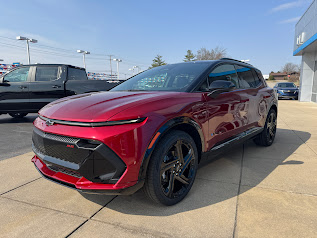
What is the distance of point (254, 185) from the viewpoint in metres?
2.77

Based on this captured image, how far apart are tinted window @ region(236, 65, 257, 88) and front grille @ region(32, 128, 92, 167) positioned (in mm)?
2760

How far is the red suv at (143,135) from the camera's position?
185 cm

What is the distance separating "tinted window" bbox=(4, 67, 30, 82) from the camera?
6930 mm

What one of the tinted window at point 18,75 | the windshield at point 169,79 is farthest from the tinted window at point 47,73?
the windshield at point 169,79

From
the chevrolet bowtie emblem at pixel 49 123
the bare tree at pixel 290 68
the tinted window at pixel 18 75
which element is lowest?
the chevrolet bowtie emblem at pixel 49 123

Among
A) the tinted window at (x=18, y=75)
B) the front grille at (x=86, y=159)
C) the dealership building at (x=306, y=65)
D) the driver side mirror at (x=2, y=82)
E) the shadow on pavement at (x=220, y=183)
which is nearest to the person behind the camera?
the front grille at (x=86, y=159)

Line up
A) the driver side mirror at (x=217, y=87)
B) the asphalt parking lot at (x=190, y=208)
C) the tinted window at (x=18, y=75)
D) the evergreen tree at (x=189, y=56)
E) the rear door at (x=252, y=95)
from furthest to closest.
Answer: the evergreen tree at (x=189, y=56) < the tinted window at (x=18, y=75) < the rear door at (x=252, y=95) < the driver side mirror at (x=217, y=87) < the asphalt parking lot at (x=190, y=208)

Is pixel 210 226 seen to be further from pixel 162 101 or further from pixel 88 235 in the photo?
pixel 162 101

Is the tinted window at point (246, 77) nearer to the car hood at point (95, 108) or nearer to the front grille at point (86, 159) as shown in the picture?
the car hood at point (95, 108)

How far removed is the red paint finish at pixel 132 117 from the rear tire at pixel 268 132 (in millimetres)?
1812

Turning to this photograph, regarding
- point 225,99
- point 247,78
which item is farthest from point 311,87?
point 225,99

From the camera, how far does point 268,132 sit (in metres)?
4.45

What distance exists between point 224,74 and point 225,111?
65 cm

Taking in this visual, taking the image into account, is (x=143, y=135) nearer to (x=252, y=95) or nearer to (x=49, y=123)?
(x=49, y=123)
